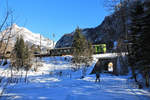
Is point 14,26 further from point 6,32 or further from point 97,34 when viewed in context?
point 97,34

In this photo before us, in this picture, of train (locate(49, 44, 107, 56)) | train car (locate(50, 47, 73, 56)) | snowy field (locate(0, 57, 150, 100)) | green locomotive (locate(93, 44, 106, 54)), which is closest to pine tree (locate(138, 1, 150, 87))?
snowy field (locate(0, 57, 150, 100))

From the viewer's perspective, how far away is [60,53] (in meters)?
36.3

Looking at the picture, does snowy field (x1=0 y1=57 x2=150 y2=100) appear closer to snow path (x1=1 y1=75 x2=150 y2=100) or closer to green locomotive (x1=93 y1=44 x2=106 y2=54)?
snow path (x1=1 y1=75 x2=150 y2=100)

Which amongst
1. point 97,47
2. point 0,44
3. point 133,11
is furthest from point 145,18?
point 97,47

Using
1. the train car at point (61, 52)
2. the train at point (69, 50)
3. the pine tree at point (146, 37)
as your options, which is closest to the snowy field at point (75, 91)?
the pine tree at point (146, 37)

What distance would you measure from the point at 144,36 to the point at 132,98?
257cm

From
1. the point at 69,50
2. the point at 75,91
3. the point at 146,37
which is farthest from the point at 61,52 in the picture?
the point at 146,37

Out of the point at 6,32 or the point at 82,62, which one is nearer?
the point at 6,32

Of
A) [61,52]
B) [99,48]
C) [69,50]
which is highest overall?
[99,48]

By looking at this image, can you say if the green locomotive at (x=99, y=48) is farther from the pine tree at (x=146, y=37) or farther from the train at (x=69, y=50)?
the pine tree at (x=146, y=37)

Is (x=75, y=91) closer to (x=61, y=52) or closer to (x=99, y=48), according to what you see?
(x=99, y=48)

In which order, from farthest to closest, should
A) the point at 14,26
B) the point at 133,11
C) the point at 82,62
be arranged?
the point at 82,62 < the point at 133,11 < the point at 14,26

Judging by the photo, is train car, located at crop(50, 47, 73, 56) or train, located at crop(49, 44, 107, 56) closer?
train, located at crop(49, 44, 107, 56)

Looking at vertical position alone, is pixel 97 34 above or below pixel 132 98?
above
